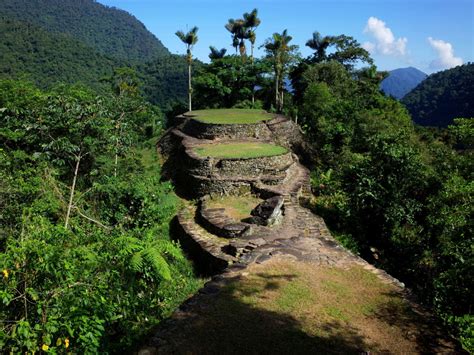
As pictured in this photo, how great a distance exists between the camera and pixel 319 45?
36.9 metres

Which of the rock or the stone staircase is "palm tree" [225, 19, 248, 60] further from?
the rock

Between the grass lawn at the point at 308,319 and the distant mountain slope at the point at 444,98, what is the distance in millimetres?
54139

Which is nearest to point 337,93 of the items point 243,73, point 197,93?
point 243,73

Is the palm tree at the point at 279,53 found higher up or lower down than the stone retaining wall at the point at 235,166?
higher up

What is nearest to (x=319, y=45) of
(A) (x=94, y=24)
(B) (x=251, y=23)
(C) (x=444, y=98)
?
(B) (x=251, y=23)

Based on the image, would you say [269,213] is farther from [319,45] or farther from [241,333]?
[319,45]

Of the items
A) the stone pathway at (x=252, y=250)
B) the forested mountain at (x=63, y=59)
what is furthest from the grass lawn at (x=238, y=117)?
the forested mountain at (x=63, y=59)

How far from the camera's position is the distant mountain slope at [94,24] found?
366 ft

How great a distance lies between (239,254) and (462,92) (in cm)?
6595

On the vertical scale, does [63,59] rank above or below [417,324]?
above

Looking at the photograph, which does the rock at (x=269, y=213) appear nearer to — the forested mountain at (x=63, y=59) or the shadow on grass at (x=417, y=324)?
the shadow on grass at (x=417, y=324)

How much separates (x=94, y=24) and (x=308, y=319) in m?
Result: 150

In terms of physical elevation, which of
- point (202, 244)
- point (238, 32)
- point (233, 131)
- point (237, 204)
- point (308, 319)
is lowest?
point (202, 244)

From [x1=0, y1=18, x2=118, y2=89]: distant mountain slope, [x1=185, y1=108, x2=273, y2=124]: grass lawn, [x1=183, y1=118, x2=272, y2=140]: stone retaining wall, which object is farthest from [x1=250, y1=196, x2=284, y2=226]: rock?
[x1=0, y1=18, x2=118, y2=89]: distant mountain slope
